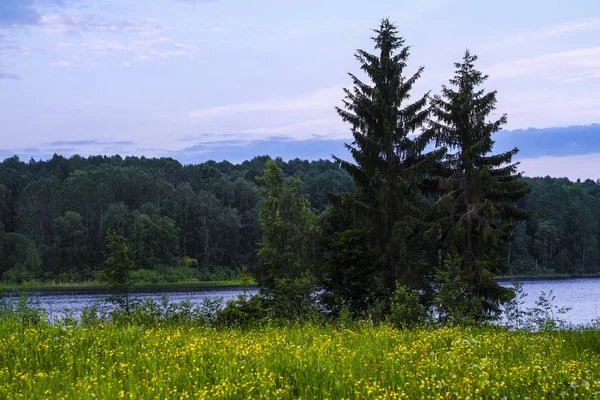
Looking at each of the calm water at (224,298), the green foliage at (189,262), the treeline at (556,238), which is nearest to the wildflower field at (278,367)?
the calm water at (224,298)

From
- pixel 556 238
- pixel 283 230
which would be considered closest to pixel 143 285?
pixel 283 230

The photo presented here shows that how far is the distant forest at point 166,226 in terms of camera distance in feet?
336

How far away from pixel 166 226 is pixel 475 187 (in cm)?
8435

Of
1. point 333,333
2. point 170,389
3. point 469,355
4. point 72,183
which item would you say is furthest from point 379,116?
point 72,183

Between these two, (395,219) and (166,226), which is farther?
(166,226)

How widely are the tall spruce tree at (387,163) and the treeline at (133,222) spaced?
209ft

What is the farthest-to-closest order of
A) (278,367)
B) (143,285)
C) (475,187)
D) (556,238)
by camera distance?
(556,238) → (143,285) → (475,187) → (278,367)

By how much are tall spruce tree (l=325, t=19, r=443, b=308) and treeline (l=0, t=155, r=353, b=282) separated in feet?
209

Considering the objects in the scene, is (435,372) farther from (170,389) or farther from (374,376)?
(170,389)

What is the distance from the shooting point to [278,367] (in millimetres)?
7098

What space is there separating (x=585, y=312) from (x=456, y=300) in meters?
29.6

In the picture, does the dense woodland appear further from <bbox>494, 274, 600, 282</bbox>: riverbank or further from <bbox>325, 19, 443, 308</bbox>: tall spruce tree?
<bbox>494, 274, 600, 282</bbox>: riverbank

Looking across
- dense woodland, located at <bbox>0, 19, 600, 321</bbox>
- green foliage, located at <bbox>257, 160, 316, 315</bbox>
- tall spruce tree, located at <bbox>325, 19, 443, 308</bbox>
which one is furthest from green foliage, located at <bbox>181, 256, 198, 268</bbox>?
tall spruce tree, located at <bbox>325, 19, 443, 308</bbox>

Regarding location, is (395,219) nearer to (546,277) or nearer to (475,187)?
(475,187)
